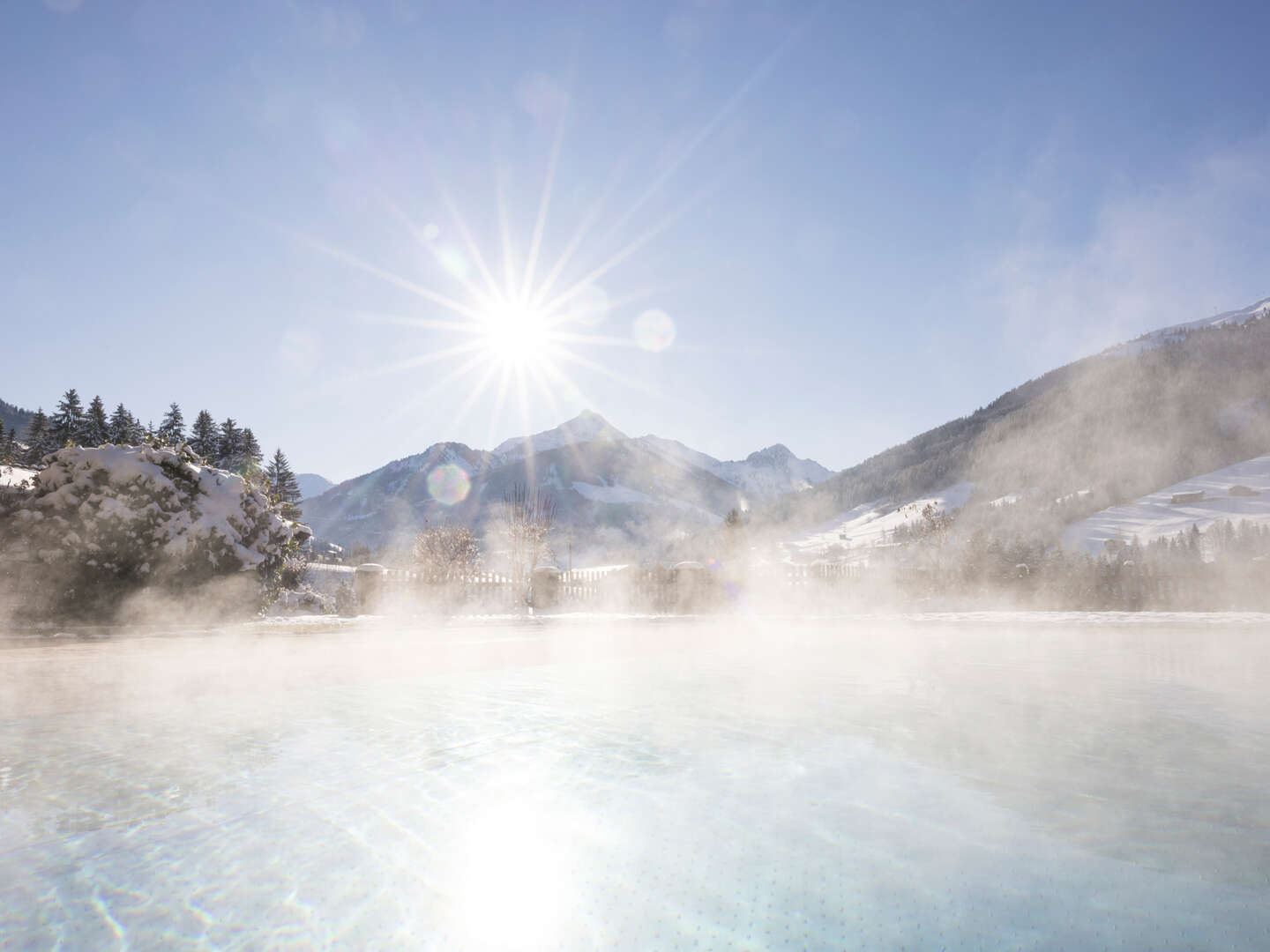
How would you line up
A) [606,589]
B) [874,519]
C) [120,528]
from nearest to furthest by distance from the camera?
1. [120,528]
2. [606,589]
3. [874,519]

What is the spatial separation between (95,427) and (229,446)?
6.19 meters

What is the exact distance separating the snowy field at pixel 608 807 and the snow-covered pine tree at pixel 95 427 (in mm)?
35422

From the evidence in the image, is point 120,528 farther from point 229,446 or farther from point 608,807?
point 229,446

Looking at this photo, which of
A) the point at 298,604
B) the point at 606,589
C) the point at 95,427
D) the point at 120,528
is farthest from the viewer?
the point at 95,427

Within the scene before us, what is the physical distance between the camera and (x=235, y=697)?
492cm

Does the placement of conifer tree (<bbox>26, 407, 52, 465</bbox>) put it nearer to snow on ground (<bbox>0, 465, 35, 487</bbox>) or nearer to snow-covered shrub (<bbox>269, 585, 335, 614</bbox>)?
snow on ground (<bbox>0, 465, 35, 487</bbox>)

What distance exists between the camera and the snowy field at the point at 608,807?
203 cm

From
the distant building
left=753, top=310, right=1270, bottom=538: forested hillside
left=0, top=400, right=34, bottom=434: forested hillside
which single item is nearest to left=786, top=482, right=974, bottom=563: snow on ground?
left=753, top=310, right=1270, bottom=538: forested hillside

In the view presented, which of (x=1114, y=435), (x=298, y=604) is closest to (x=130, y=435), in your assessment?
(x=298, y=604)

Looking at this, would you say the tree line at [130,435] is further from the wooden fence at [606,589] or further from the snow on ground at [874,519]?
the snow on ground at [874,519]

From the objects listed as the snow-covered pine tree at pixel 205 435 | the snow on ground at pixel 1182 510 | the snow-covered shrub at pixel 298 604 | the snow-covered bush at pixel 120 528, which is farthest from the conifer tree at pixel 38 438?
the snow on ground at pixel 1182 510

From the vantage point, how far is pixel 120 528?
23.4 feet

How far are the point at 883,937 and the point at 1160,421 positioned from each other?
79.3 metres

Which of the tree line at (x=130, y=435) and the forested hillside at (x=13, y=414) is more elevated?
the forested hillside at (x=13, y=414)
